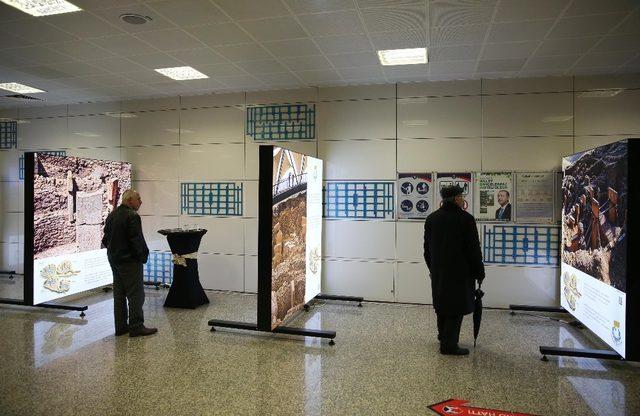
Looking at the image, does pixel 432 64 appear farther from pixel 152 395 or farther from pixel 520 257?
pixel 152 395

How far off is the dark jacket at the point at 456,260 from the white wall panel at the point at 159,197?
4497 millimetres

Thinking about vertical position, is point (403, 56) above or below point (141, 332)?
above

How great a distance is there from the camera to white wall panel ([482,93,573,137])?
17.4 ft

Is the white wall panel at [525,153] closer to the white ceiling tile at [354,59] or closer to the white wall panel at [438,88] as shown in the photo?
the white wall panel at [438,88]

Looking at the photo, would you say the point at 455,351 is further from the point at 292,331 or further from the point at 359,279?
the point at 359,279

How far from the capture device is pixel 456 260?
12.1ft

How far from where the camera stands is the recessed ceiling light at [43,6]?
3.45 metres

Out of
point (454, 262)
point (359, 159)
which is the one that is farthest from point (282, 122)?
point (454, 262)

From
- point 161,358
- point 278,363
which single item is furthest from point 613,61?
point 161,358

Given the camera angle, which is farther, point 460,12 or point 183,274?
point 183,274

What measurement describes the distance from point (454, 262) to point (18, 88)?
22.3ft

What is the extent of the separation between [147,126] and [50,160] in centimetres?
208

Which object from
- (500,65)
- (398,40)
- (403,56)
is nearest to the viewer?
(398,40)

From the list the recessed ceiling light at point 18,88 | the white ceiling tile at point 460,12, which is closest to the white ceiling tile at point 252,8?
the white ceiling tile at point 460,12
